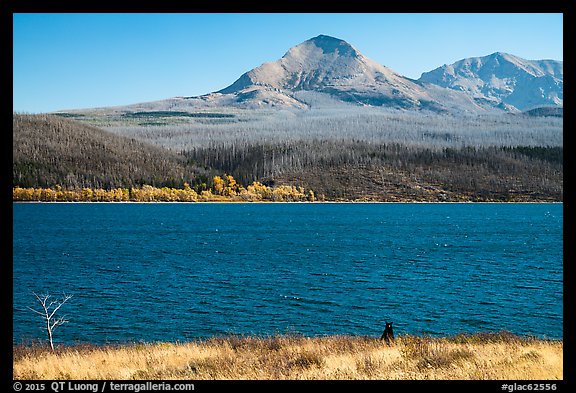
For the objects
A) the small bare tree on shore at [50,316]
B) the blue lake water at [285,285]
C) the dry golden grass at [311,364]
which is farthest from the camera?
the blue lake water at [285,285]

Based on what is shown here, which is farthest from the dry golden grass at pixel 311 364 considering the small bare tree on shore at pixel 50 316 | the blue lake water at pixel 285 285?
the blue lake water at pixel 285 285

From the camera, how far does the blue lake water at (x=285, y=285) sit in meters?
40.7

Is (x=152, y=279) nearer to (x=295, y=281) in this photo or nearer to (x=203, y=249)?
(x=295, y=281)

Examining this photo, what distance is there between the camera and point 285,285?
197 feet

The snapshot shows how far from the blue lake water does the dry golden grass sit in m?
18.4

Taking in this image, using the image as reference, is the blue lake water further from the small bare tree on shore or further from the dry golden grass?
the dry golden grass

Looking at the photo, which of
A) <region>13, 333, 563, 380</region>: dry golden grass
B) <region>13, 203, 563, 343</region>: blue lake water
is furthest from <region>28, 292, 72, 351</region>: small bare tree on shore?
<region>13, 333, 563, 380</region>: dry golden grass

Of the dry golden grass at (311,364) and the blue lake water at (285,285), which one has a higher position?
the dry golden grass at (311,364)

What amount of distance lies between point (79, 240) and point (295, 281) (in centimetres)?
6841

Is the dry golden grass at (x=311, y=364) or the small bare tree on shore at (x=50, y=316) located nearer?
the dry golden grass at (x=311, y=364)

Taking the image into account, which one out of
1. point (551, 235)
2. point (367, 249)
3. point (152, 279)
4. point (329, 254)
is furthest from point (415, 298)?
point (551, 235)

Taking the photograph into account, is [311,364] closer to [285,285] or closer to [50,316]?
[50,316]

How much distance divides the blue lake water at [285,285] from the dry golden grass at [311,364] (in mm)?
18401

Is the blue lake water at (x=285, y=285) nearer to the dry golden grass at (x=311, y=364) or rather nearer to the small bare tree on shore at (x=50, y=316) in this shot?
the small bare tree on shore at (x=50, y=316)
